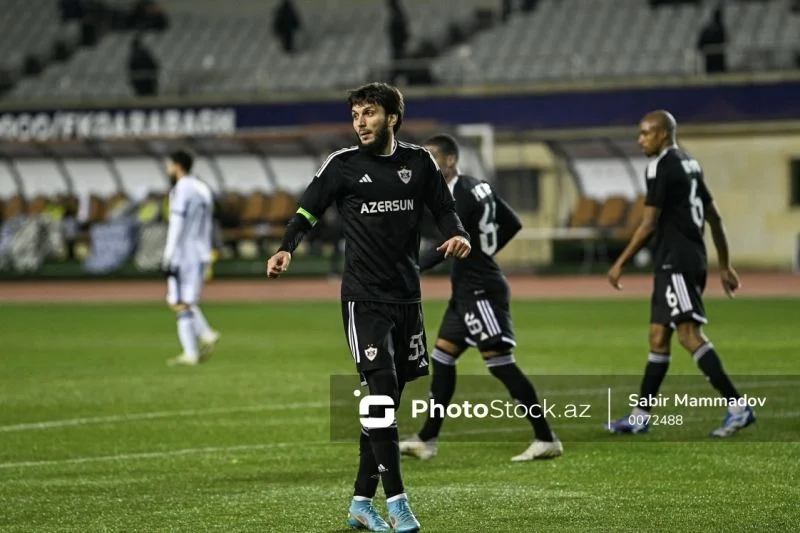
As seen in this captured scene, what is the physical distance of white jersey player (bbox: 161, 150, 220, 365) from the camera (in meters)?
16.8

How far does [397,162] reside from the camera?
765 centimetres

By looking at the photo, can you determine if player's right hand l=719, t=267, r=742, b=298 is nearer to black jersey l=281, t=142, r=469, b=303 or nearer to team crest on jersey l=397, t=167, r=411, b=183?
black jersey l=281, t=142, r=469, b=303

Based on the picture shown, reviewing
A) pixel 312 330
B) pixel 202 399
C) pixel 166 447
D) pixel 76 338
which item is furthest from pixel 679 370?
pixel 76 338

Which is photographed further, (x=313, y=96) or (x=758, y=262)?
(x=313, y=96)

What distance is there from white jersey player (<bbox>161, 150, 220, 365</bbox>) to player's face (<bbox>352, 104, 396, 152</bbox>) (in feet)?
31.2

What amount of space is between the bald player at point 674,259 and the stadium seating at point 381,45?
27725mm

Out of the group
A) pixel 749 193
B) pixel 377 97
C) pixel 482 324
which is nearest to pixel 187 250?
pixel 482 324

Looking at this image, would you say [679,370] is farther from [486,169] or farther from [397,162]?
[486,169]

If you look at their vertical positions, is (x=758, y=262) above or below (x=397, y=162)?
below

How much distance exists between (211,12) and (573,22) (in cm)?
1222

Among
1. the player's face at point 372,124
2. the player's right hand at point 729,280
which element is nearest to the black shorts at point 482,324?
the player's right hand at point 729,280

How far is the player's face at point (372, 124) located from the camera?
740 cm

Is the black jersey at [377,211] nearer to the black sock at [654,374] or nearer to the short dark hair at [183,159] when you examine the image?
the black sock at [654,374]

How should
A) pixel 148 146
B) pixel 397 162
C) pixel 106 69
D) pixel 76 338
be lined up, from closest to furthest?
pixel 397 162
pixel 76 338
pixel 148 146
pixel 106 69
